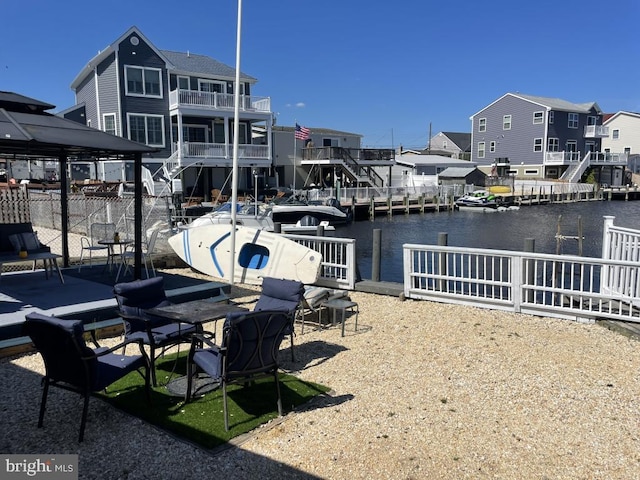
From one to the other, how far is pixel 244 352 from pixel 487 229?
3102 centimetres

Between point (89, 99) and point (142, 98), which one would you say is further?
point (89, 99)

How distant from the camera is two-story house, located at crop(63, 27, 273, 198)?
101 feet

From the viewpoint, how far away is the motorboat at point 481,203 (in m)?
44.0

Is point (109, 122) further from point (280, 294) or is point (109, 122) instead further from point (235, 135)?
point (280, 294)

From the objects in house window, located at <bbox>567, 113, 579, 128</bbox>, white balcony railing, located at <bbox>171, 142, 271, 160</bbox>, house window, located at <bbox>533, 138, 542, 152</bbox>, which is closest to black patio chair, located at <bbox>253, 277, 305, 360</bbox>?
white balcony railing, located at <bbox>171, 142, 271, 160</bbox>

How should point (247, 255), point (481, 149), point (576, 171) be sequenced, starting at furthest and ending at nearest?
point (481, 149) < point (576, 171) < point (247, 255)

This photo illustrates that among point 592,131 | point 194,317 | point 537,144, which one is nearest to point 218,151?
point 194,317

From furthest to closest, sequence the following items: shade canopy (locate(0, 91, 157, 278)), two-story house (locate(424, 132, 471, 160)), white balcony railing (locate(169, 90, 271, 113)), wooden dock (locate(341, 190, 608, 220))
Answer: two-story house (locate(424, 132, 471, 160)), wooden dock (locate(341, 190, 608, 220)), white balcony railing (locate(169, 90, 271, 113)), shade canopy (locate(0, 91, 157, 278))

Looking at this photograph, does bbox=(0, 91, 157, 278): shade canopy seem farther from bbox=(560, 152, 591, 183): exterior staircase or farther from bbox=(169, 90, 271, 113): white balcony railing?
bbox=(560, 152, 591, 183): exterior staircase

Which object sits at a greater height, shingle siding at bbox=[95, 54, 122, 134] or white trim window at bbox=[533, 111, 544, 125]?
white trim window at bbox=[533, 111, 544, 125]

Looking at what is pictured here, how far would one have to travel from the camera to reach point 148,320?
526cm

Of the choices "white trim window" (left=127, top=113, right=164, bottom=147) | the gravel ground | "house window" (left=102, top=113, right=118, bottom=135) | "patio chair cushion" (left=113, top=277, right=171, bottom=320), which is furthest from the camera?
"white trim window" (left=127, top=113, right=164, bottom=147)

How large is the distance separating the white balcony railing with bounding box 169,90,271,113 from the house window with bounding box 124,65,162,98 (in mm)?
974

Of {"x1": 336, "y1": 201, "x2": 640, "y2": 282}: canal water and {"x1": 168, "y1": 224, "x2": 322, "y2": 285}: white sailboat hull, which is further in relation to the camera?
{"x1": 336, "y1": 201, "x2": 640, "y2": 282}: canal water
